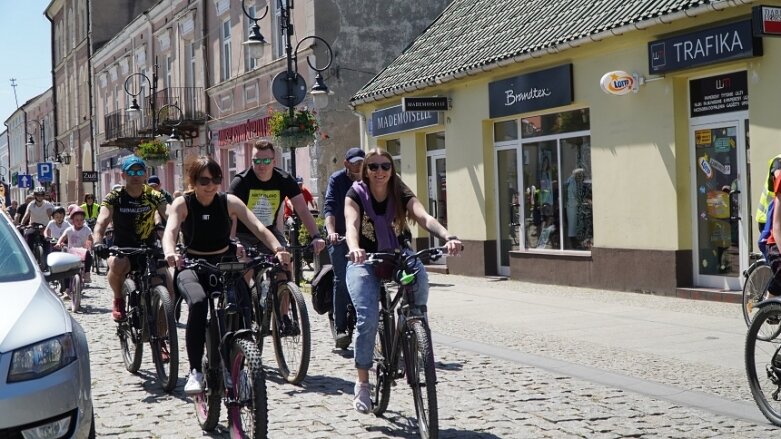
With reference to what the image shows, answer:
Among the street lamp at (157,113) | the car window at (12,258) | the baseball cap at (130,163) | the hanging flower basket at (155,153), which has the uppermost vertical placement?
the street lamp at (157,113)

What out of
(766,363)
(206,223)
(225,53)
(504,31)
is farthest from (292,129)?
(766,363)

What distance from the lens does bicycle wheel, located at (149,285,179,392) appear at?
23.7 feet

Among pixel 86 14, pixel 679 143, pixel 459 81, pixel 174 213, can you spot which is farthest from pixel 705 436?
pixel 86 14

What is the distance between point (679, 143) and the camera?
1294 centimetres

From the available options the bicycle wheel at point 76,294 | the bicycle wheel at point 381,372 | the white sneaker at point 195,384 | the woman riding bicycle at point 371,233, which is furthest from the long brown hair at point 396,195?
the bicycle wheel at point 76,294

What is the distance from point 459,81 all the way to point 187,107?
15884 mm

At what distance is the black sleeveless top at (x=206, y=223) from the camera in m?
6.66

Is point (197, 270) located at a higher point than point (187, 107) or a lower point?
lower

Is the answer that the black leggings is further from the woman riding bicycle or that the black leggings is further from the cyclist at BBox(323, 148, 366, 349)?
the cyclist at BBox(323, 148, 366, 349)

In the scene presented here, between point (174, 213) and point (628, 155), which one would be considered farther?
point (628, 155)

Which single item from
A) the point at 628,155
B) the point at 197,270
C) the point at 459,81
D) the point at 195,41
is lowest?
the point at 197,270

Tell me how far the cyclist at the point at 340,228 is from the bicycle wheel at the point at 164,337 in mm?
1544

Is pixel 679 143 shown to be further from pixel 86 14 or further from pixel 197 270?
pixel 86 14

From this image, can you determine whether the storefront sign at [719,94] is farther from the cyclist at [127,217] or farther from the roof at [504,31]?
the cyclist at [127,217]
